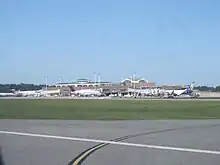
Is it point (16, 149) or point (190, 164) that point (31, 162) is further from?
point (190, 164)

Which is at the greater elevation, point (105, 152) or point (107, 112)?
point (107, 112)

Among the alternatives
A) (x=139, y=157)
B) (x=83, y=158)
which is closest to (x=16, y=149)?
(x=83, y=158)

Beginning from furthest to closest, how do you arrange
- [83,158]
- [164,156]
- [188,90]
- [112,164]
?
[188,90], [164,156], [83,158], [112,164]

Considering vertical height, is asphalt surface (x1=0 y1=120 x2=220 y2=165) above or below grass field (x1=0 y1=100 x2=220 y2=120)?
below

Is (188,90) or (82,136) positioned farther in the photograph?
(188,90)

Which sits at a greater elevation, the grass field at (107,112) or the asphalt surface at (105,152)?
the grass field at (107,112)

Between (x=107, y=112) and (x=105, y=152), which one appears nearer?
(x=105, y=152)

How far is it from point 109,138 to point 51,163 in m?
7.44

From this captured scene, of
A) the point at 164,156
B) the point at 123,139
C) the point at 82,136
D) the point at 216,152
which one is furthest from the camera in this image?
the point at 82,136

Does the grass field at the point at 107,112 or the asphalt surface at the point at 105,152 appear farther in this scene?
the grass field at the point at 107,112

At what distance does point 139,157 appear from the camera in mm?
12172

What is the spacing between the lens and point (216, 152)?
13.6m

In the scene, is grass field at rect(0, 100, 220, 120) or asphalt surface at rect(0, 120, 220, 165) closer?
asphalt surface at rect(0, 120, 220, 165)

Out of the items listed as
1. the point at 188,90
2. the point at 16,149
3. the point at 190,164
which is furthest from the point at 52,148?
the point at 188,90
